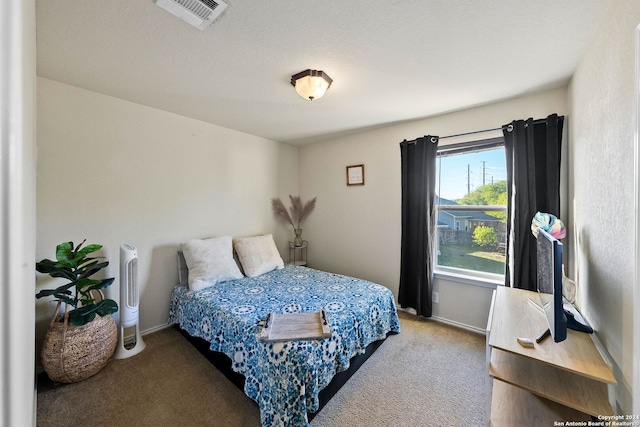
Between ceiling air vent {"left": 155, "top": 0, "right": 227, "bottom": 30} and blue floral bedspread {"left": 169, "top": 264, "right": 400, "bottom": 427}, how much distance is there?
1.88 m

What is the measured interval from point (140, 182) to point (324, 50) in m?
2.11

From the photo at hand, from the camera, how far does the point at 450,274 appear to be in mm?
2656

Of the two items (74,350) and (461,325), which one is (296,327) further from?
(461,325)

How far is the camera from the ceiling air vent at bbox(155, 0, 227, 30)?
122 centimetres

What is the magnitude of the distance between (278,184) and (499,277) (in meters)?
2.98

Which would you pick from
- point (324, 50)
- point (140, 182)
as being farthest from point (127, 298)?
point (324, 50)

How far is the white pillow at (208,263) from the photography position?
2.47 m

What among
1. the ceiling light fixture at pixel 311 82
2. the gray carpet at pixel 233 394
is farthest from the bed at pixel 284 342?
the ceiling light fixture at pixel 311 82

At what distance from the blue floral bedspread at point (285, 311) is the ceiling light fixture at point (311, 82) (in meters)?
1.67

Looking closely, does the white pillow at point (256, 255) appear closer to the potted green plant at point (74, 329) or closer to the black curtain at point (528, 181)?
the potted green plant at point (74, 329)

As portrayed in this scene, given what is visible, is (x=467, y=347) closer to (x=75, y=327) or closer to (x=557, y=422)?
(x=557, y=422)

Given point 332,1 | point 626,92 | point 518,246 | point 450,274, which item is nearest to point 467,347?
point 450,274

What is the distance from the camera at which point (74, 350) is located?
1.72m

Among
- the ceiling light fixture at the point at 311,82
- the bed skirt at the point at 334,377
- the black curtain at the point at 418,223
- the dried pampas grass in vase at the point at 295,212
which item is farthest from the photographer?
the dried pampas grass in vase at the point at 295,212
